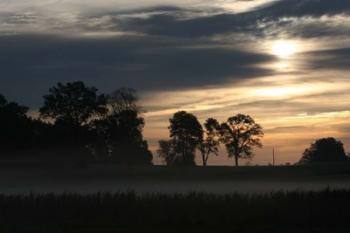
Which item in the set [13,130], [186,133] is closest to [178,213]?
[13,130]

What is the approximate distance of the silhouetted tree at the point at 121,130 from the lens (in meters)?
112

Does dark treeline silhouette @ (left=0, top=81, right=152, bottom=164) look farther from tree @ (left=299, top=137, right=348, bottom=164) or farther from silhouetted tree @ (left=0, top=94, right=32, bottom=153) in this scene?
tree @ (left=299, top=137, right=348, bottom=164)

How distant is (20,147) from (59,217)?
245 feet

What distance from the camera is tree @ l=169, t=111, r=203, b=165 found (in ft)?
440

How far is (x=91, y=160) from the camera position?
114m

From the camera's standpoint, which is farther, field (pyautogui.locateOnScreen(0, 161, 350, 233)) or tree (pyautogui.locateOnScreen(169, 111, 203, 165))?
tree (pyautogui.locateOnScreen(169, 111, 203, 165))

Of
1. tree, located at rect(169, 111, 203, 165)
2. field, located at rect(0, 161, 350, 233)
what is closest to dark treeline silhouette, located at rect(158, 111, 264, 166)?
tree, located at rect(169, 111, 203, 165)

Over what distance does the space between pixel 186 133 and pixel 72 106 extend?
29.6 metres

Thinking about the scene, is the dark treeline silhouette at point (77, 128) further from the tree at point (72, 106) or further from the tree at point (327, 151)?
the tree at point (327, 151)

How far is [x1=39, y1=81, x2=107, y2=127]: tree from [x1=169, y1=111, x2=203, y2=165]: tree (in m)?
25.1

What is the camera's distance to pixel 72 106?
4380 inches

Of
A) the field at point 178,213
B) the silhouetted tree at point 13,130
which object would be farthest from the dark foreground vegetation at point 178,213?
the silhouetted tree at point 13,130

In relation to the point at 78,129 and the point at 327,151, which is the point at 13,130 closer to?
the point at 78,129

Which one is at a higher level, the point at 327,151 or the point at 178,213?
the point at 327,151
